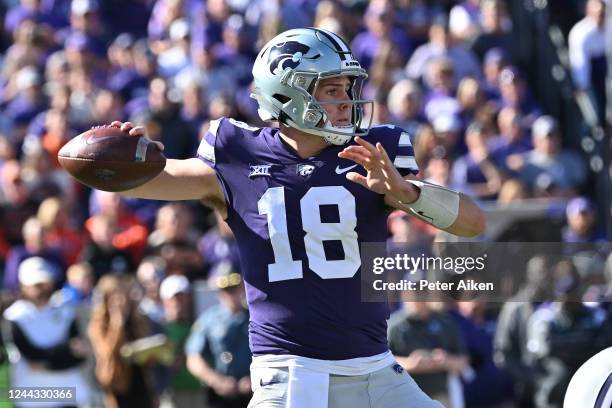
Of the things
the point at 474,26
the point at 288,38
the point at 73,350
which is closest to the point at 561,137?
the point at 474,26

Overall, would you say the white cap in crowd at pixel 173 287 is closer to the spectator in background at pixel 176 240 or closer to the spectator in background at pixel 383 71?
the spectator in background at pixel 176 240

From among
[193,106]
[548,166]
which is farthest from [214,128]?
[548,166]

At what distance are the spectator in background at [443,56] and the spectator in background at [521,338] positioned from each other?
3060mm

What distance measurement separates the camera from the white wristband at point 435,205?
4480 millimetres

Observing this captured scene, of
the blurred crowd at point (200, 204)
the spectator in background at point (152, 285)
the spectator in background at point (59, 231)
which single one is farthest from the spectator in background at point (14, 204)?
the spectator in background at point (152, 285)

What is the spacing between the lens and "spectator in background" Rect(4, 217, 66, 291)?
29.1 ft

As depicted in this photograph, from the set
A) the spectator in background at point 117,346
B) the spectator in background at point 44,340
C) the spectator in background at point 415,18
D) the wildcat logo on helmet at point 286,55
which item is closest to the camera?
the wildcat logo on helmet at point 286,55

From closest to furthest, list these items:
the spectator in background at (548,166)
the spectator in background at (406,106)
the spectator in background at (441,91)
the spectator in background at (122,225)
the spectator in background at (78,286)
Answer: the spectator in background at (78,286), the spectator in background at (122,225), the spectator in background at (548,166), the spectator in background at (406,106), the spectator in background at (441,91)

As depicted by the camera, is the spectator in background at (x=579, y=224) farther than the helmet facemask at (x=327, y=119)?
Yes

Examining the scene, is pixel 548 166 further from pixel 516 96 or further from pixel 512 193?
pixel 516 96

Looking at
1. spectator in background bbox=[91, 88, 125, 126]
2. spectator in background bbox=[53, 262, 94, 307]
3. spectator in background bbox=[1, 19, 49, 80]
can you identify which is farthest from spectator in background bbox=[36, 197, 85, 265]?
spectator in background bbox=[1, 19, 49, 80]

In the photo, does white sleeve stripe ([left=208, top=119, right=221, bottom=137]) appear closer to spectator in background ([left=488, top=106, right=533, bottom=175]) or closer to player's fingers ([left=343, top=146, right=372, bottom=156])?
player's fingers ([left=343, top=146, right=372, bottom=156])

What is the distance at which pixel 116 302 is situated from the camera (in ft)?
26.8

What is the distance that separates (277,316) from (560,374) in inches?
166
